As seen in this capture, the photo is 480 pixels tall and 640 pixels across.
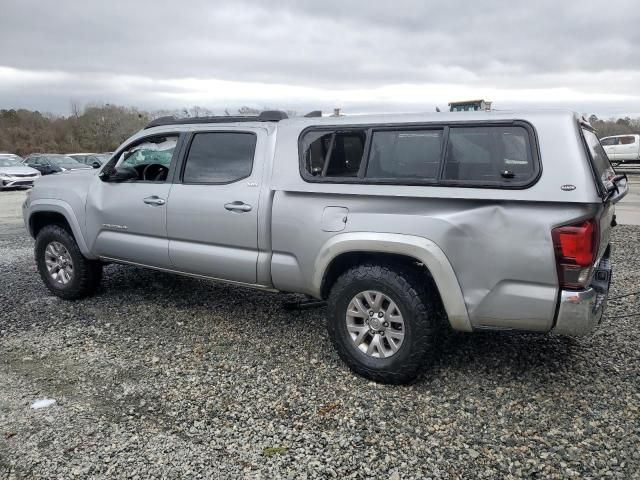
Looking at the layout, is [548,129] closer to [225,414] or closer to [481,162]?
[481,162]

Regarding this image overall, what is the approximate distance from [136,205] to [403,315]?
8.93 feet

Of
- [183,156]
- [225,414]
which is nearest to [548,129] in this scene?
[225,414]

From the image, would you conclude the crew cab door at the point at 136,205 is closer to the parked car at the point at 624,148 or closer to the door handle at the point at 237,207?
the door handle at the point at 237,207

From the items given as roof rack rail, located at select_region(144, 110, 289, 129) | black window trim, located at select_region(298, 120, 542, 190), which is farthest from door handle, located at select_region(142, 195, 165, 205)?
black window trim, located at select_region(298, 120, 542, 190)

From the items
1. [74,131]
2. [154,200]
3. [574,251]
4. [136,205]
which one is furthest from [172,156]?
[74,131]

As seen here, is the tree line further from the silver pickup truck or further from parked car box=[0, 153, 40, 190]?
the silver pickup truck

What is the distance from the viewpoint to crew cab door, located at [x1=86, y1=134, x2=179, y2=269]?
15.5 feet

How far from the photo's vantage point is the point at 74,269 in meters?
5.36

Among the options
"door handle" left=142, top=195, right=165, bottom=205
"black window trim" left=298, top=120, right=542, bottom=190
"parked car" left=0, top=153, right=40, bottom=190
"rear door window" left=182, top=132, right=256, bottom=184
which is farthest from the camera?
"parked car" left=0, top=153, right=40, bottom=190

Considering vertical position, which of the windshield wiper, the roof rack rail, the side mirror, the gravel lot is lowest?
the gravel lot

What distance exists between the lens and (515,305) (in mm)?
3121

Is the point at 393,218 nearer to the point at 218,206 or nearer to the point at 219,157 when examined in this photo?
the point at 218,206

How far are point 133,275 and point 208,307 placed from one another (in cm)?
168

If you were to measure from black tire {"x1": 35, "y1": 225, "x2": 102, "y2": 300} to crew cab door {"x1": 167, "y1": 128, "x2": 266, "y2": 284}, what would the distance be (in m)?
1.30
